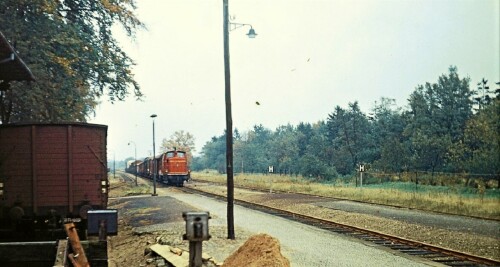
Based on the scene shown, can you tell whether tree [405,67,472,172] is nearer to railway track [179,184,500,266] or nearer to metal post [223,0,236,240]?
railway track [179,184,500,266]

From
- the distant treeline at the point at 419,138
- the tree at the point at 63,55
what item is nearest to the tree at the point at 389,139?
the distant treeline at the point at 419,138

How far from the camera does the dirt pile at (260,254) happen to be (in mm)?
6434

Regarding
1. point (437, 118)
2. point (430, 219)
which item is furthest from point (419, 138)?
point (430, 219)

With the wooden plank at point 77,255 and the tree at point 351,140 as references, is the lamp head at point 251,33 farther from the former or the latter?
the tree at point 351,140

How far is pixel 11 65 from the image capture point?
11.1 metres

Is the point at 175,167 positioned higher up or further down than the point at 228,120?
further down

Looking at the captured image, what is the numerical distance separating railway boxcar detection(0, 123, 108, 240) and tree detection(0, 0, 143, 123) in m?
7.24

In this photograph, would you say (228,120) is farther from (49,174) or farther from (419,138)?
(419,138)

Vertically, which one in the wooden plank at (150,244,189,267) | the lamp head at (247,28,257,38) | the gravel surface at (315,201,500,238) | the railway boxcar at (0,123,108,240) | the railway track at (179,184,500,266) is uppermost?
the lamp head at (247,28,257,38)

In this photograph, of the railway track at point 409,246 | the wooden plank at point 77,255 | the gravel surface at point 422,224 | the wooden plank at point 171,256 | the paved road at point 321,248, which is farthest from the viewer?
the gravel surface at point 422,224

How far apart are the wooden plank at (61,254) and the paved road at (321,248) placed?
4.68 metres

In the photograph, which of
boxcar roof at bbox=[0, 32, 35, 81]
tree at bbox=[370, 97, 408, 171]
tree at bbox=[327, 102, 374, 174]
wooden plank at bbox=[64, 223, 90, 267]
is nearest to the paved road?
wooden plank at bbox=[64, 223, 90, 267]

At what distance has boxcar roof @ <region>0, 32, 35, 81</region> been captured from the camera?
9.39 meters

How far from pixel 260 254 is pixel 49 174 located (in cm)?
569
